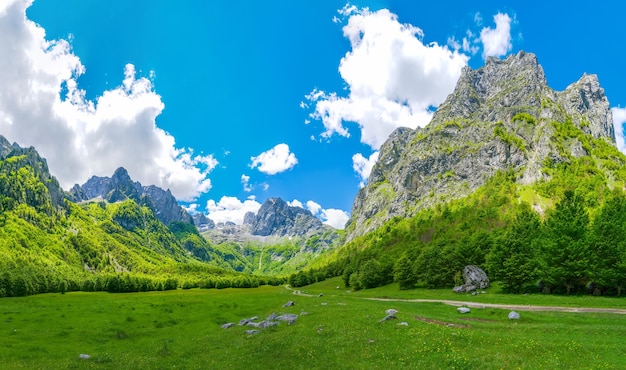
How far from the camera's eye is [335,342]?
3522cm

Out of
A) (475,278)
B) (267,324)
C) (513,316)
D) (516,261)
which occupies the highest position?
(516,261)

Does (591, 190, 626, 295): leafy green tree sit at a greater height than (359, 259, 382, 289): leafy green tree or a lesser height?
greater

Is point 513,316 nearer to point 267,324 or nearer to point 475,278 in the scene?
point 267,324

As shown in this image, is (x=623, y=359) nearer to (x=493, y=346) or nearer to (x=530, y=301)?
(x=493, y=346)

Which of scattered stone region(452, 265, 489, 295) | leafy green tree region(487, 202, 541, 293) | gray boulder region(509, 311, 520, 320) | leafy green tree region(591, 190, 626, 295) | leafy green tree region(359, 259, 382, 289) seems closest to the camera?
gray boulder region(509, 311, 520, 320)

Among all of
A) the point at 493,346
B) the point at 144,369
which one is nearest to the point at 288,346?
the point at 144,369

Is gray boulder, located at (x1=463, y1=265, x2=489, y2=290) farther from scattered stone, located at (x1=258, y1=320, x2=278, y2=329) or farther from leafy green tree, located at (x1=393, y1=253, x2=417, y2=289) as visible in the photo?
scattered stone, located at (x1=258, y1=320, x2=278, y2=329)

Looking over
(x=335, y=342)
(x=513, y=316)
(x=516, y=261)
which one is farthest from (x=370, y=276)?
(x=335, y=342)

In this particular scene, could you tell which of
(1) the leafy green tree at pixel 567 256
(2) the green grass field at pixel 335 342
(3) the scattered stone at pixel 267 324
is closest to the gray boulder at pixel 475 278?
(1) the leafy green tree at pixel 567 256

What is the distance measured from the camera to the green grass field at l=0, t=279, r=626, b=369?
26125 millimetres

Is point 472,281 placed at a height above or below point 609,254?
below

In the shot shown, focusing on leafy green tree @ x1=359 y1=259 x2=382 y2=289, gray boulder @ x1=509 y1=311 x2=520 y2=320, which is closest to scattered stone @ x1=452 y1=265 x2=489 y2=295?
leafy green tree @ x1=359 y1=259 x2=382 y2=289

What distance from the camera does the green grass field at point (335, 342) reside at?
26125 millimetres

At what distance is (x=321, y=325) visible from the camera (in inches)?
1752
